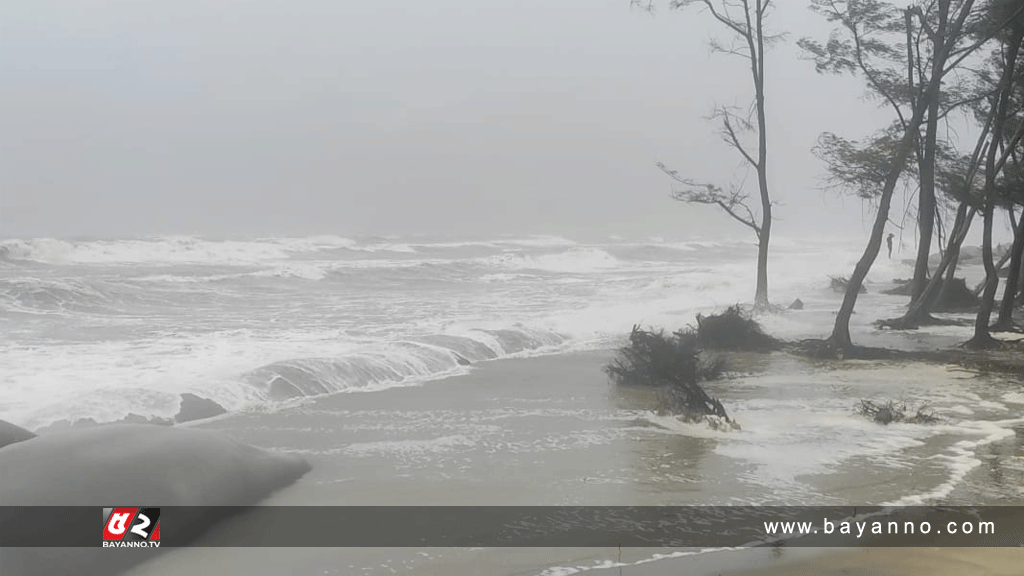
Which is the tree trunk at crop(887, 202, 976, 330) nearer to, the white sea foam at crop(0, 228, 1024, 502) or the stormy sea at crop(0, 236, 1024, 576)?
the stormy sea at crop(0, 236, 1024, 576)

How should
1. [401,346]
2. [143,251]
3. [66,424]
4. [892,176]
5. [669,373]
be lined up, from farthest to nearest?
[143,251]
[892,176]
[401,346]
[669,373]
[66,424]

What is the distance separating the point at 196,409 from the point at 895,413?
6.35 m

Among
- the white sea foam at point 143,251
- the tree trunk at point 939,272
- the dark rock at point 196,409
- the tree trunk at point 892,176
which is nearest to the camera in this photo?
the dark rock at point 196,409

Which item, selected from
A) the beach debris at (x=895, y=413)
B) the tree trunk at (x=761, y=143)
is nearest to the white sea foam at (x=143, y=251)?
the tree trunk at (x=761, y=143)

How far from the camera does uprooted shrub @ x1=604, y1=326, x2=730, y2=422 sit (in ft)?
25.8

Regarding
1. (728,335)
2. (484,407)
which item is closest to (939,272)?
(728,335)

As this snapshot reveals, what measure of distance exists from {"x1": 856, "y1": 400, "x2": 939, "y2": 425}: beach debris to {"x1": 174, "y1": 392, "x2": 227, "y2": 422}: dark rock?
5946 mm

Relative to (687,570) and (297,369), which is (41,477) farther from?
(297,369)

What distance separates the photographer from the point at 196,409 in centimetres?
815

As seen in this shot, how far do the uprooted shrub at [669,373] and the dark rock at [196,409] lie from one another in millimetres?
4153

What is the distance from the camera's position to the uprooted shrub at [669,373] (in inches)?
310

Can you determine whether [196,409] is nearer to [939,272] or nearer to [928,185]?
[939,272]

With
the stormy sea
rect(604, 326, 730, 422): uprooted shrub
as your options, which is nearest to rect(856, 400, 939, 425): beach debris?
the stormy sea

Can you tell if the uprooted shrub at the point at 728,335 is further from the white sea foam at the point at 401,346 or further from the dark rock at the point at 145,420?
the dark rock at the point at 145,420
